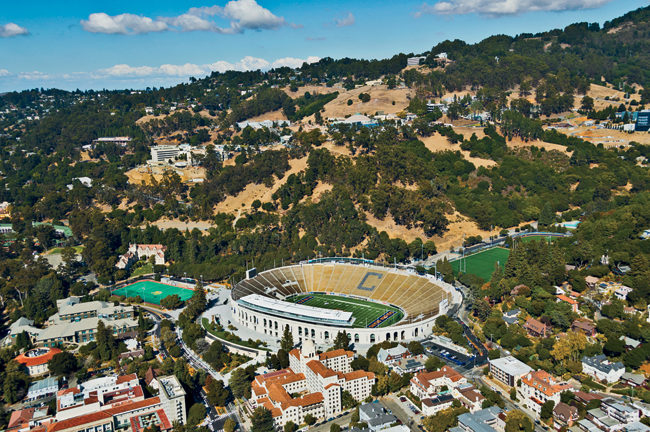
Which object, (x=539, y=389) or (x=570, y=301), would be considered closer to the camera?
(x=539, y=389)

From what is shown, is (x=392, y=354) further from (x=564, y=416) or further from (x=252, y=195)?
(x=252, y=195)

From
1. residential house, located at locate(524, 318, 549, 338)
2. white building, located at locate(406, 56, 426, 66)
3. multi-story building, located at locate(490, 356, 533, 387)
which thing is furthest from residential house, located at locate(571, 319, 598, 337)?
white building, located at locate(406, 56, 426, 66)

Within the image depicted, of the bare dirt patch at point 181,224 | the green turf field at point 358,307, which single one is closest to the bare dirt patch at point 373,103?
the bare dirt patch at point 181,224

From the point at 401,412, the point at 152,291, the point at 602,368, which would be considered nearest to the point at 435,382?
the point at 401,412

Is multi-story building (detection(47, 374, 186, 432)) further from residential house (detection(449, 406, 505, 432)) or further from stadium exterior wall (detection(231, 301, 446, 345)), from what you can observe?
residential house (detection(449, 406, 505, 432))

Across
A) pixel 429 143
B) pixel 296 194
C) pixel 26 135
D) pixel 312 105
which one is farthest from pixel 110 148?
pixel 429 143

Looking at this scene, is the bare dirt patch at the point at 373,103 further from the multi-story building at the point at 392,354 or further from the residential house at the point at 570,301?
the multi-story building at the point at 392,354
